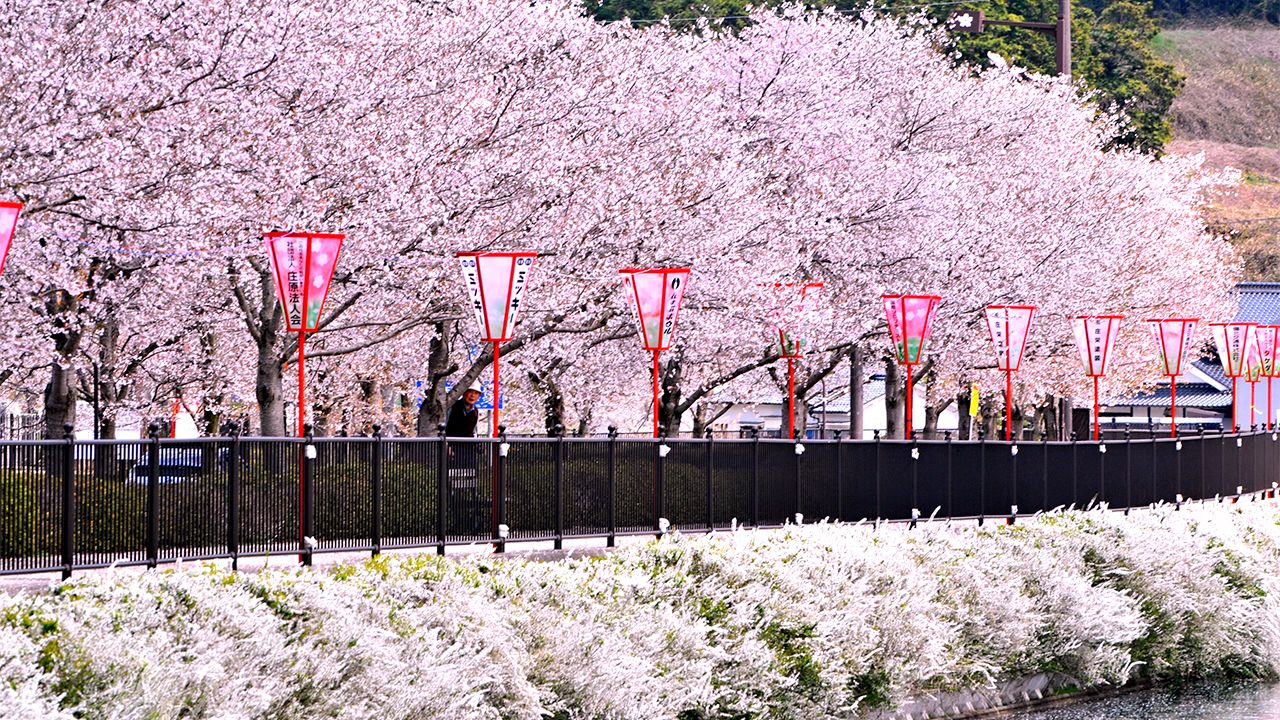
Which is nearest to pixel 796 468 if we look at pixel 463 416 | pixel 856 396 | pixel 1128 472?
pixel 463 416

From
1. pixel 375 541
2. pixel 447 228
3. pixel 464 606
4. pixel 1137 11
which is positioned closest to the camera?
pixel 464 606

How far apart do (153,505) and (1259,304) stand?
6136 centimetres

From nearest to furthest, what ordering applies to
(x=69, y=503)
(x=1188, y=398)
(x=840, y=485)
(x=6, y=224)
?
(x=69, y=503)
(x=6, y=224)
(x=840, y=485)
(x=1188, y=398)

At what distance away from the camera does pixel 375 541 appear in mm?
14633

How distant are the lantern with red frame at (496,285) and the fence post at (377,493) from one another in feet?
15.0

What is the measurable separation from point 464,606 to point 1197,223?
53.8 metres

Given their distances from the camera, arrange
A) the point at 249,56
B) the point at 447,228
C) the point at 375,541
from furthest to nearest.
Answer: the point at 447,228, the point at 249,56, the point at 375,541

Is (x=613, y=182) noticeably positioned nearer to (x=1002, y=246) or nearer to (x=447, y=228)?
(x=447, y=228)

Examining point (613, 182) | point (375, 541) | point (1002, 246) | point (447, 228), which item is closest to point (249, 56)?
point (447, 228)

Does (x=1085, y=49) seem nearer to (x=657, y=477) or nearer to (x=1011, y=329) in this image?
(x=1011, y=329)

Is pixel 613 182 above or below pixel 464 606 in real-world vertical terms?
above

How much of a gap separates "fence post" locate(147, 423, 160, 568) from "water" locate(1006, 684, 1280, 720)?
6.52m

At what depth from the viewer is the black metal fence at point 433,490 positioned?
12383 mm

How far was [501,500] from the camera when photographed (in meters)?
15.7
